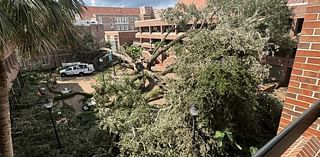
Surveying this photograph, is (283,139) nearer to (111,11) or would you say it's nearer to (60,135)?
(60,135)

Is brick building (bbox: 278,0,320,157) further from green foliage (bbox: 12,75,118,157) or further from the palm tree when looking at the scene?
green foliage (bbox: 12,75,118,157)

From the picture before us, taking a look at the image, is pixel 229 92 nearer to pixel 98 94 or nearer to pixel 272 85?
pixel 98 94

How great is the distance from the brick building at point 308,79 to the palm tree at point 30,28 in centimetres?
357

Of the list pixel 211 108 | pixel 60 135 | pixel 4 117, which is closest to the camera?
pixel 4 117

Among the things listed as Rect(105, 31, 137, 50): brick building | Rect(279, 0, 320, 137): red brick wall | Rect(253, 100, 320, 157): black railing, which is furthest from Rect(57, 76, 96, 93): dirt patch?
Rect(253, 100, 320, 157): black railing

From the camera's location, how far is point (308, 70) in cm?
181

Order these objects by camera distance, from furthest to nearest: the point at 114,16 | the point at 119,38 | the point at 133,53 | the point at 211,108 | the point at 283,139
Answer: the point at 114,16 → the point at 119,38 → the point at 133,53 → the point at 211,108 → the point at 283,139

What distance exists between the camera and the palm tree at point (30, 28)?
9.37ft

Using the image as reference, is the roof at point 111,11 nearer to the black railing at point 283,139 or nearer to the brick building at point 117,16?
the brick building at point 117,16

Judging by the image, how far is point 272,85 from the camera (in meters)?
13.1

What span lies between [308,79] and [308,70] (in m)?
0.08

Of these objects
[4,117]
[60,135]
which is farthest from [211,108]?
[60,135]

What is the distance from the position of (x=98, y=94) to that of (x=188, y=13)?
8.38 m

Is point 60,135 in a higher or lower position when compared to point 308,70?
lower
